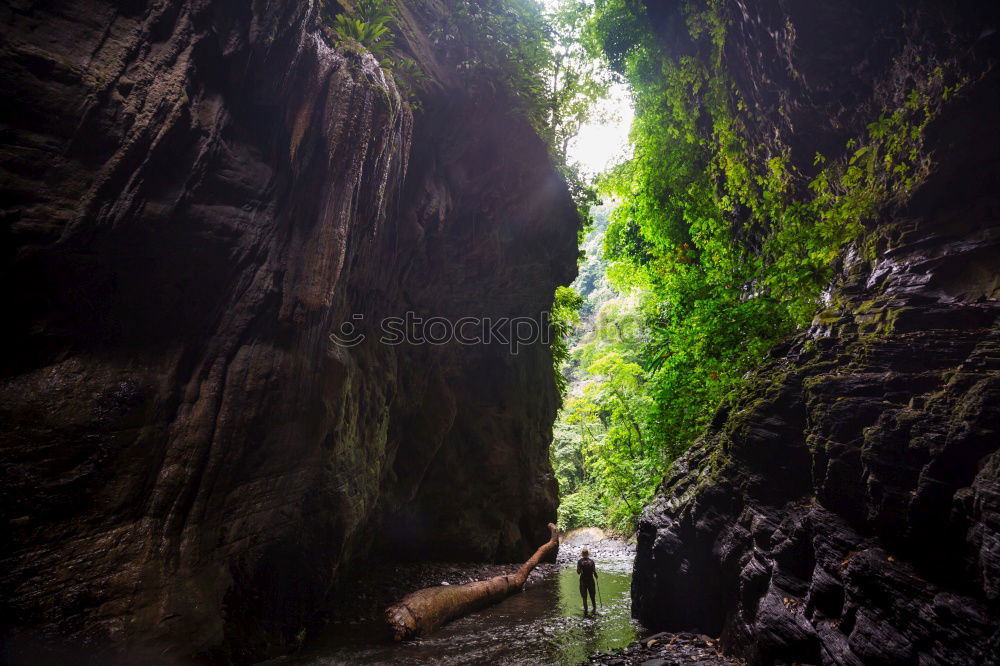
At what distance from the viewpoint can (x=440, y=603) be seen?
8.74 m

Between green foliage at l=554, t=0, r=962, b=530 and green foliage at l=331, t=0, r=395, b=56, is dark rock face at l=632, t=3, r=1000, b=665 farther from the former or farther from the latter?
green foliage at l=331, t=0, r=395, b=56

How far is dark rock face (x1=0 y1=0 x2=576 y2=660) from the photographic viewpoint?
4898 millimetres

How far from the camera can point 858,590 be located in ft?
14.2

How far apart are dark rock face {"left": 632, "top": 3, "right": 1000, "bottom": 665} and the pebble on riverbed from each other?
0.30 metres

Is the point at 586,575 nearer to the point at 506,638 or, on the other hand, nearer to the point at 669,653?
the point at 506,638

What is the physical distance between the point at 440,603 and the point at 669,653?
4.40 meters

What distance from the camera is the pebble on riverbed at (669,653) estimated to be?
5883 millimetres

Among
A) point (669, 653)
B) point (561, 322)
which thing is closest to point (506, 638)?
point (669, 653)

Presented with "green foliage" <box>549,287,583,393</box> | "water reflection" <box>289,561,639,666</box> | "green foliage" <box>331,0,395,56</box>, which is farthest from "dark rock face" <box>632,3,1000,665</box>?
"green foliage" <box>549,287,583,393</box>

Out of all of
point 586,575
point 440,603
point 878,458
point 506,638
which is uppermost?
point 878,458

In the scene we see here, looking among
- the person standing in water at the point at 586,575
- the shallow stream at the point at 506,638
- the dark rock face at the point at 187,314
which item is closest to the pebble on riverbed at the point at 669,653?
the shallow stream at the point at 506,638

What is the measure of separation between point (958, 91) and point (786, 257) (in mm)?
2919

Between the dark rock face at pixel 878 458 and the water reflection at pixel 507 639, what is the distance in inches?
54.1

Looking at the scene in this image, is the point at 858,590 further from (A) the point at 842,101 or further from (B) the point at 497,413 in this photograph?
(B) the point at 497,413
